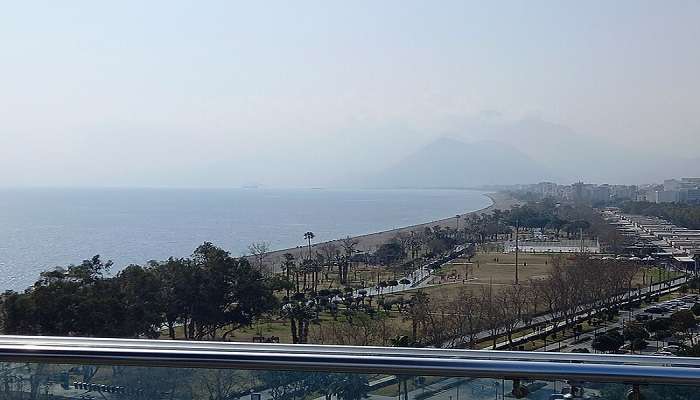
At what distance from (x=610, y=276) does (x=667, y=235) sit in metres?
2.94

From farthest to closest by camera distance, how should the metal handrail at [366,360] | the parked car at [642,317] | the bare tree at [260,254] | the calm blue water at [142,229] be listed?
1. the calm blue water at [142,229]
2. the bare tree at [260,254]
3. the parked car at [642,317]
4. the metal handrail at [366,360]

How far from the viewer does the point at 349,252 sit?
36.1 ft

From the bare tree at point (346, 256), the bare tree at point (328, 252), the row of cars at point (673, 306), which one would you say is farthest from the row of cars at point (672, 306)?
the bare tree at point (328, 252)

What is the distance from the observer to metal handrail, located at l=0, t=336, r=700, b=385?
1.39 metres

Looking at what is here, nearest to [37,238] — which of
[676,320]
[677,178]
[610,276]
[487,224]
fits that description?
[487,224]

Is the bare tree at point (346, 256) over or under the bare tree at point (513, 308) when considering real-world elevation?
over

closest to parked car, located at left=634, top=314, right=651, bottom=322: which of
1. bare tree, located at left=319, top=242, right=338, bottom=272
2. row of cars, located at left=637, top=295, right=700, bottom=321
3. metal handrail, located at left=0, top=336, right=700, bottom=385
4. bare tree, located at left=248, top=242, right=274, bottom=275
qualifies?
row of cars, located at left=637, top=295, right=700, bottom=321

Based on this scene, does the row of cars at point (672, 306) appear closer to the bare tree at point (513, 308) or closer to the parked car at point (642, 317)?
the parked car at point (642, 317)

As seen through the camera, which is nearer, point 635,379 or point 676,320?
point 635,379

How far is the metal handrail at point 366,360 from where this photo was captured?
4.56 feet

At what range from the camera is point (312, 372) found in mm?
1506

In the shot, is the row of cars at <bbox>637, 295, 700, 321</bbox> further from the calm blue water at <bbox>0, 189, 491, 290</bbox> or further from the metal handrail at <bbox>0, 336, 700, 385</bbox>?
the metal handrail at <bbox>0, 336, 700, 385</bbox>

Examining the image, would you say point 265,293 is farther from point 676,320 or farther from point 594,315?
point 676,320

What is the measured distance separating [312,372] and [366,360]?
0.50 feet
